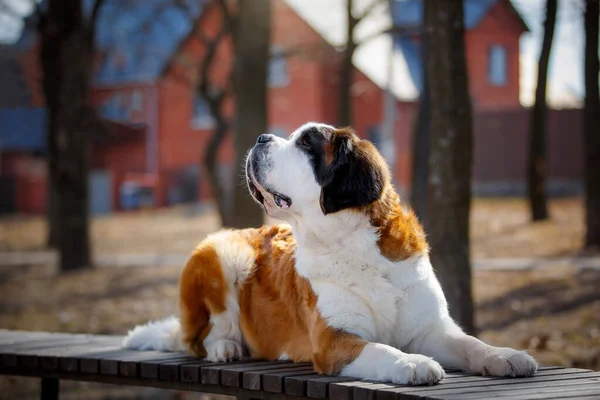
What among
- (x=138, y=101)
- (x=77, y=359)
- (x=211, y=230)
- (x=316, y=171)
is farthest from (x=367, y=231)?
(x=138, y=101)

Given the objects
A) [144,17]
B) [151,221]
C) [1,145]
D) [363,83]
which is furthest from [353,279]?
[1,145]

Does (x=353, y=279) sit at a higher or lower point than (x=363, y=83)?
lower

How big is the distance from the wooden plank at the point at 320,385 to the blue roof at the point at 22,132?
1409 inches

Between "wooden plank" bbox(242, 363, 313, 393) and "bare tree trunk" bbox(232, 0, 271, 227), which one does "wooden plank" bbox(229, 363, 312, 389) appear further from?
"bare tree trunk" bbox(232, 0, 271, 227)

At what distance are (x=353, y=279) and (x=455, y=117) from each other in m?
2.63

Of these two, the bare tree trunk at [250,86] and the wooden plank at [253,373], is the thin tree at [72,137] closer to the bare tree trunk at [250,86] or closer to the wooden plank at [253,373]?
the bare tree trunk at [250,86]

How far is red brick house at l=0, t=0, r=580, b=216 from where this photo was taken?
30.0 m

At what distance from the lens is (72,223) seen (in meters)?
14.2

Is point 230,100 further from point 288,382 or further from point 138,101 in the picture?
point 288,382

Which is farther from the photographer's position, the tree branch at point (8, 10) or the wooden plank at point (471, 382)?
the tree branch at point (8, 10)

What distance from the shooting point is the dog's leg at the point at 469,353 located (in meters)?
3.91

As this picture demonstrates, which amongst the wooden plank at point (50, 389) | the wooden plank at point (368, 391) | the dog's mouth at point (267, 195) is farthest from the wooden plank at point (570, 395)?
the wooden plank at point (50, 389)

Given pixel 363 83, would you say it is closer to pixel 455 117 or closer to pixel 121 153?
pixel 121 153

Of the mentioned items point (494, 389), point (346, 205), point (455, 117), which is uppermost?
point (455, 117)
